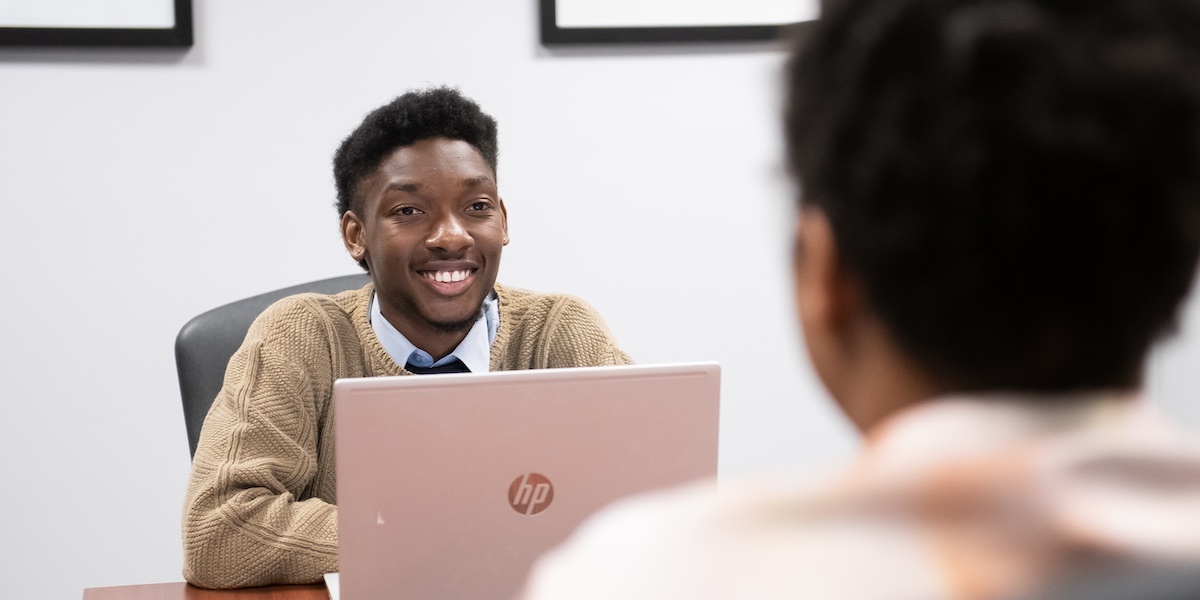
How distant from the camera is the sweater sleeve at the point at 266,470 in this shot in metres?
1.43

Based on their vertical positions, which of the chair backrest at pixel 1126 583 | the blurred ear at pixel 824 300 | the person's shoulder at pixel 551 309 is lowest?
the person's shoulder at pixel 551 309

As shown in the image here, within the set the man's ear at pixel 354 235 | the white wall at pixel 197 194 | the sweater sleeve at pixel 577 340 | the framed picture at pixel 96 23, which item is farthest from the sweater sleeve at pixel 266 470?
the framed picture at pixel 96 23

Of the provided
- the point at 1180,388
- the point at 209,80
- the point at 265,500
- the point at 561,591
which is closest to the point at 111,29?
the point at 209,80

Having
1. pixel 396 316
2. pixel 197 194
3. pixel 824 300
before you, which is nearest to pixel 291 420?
pixel 396 316

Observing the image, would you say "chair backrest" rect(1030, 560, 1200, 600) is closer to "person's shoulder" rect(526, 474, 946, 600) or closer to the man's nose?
"person's shoulder" rect(526, 474, 946, 600)

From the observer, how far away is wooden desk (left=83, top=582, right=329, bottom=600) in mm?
1403

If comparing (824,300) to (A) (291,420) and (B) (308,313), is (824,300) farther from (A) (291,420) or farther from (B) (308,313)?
(B) (308,313)

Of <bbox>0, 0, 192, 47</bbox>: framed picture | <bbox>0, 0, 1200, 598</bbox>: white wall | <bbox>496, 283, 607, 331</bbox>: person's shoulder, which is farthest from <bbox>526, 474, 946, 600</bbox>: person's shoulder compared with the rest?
<bbox>0, 0, 192, 47</bbox>: framed picture

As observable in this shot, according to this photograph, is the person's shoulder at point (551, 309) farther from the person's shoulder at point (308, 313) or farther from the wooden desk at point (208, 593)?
the wooden desk at point (208, 593)

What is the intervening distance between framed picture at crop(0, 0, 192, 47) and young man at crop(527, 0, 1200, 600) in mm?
2087

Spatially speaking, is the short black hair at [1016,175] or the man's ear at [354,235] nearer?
the short black hair at [1016,175]

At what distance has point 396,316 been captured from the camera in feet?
6.07

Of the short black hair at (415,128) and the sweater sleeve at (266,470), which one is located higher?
the short black hair at (415,128)

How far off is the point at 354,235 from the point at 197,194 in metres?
0.68
